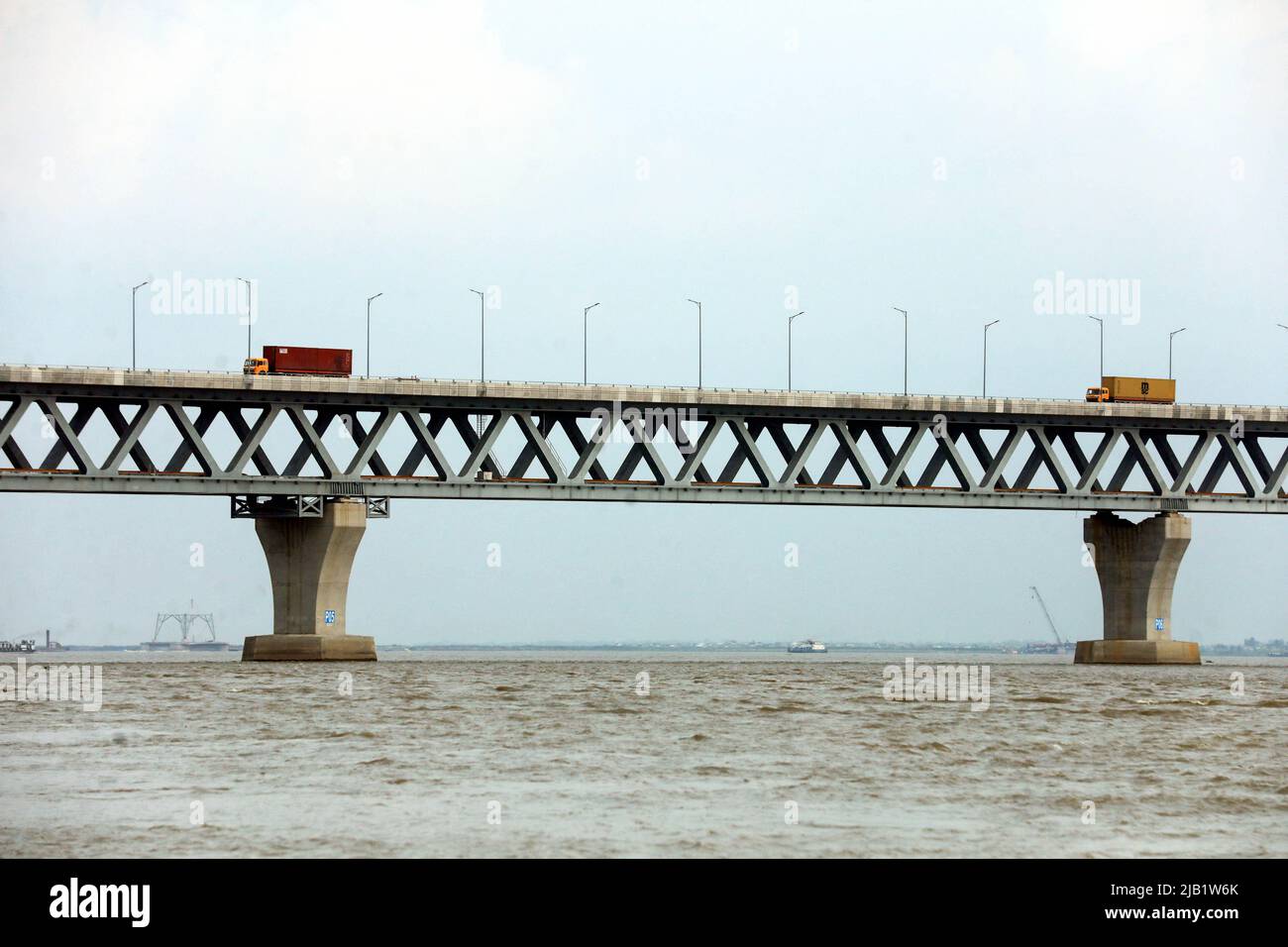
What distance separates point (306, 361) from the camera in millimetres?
88750

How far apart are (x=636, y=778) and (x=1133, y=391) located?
3030 inches

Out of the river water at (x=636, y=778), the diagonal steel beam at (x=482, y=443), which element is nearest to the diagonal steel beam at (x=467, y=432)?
the diagonal steel beam at (x=482, y=443)

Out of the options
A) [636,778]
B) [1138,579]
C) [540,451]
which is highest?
[540,451]

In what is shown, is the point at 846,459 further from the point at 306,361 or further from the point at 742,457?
the point at 306,361

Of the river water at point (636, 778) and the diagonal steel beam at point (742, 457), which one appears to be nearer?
the river water at point (636, 778)

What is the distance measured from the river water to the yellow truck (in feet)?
149

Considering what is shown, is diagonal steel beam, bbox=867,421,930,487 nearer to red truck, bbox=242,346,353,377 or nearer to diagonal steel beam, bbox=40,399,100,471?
red truck, bbox=242,346,353,377

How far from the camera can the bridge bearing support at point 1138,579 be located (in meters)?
101

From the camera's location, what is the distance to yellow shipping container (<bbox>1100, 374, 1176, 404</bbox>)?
102m

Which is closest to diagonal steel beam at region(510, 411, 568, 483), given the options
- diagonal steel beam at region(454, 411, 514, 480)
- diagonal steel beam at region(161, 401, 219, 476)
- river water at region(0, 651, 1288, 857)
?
diagonal steel beam at region(454, 411, 514, 480)

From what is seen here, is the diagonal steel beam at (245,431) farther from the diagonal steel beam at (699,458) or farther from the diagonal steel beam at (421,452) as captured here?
the diagonal steel beam at (699,458)

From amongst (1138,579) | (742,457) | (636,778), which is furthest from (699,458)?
(636,778)

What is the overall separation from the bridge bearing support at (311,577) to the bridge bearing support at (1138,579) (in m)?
45.0
